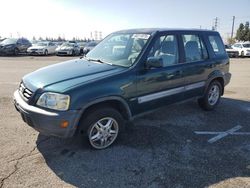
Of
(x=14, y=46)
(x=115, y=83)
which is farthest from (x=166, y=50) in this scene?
(x=14, y=46)

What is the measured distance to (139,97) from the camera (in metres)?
4.24

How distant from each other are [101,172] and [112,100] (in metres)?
1.06

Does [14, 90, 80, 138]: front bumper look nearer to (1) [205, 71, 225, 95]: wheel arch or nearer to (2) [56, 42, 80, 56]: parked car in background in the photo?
(1) [205, 71, 225, 95]: wheel arch

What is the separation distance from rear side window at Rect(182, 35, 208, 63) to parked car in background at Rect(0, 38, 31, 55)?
2224 centimetres

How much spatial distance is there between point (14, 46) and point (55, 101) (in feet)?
76.5

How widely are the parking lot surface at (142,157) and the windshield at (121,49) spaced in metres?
1.35

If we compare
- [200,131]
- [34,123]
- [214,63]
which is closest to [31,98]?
[34,123]

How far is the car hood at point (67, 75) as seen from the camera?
3617 millimetres

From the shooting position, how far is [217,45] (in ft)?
19.8

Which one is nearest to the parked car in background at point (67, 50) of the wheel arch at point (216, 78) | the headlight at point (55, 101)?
the wheel arch at point (216, 78)

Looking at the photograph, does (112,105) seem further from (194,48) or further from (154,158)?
(194,48)

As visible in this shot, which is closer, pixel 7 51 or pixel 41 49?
pixel 7 51

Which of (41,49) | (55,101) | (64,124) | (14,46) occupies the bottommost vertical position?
(41,49)

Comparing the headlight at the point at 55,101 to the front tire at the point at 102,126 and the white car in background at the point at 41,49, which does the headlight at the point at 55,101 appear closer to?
the front tire at the point at 102,126
